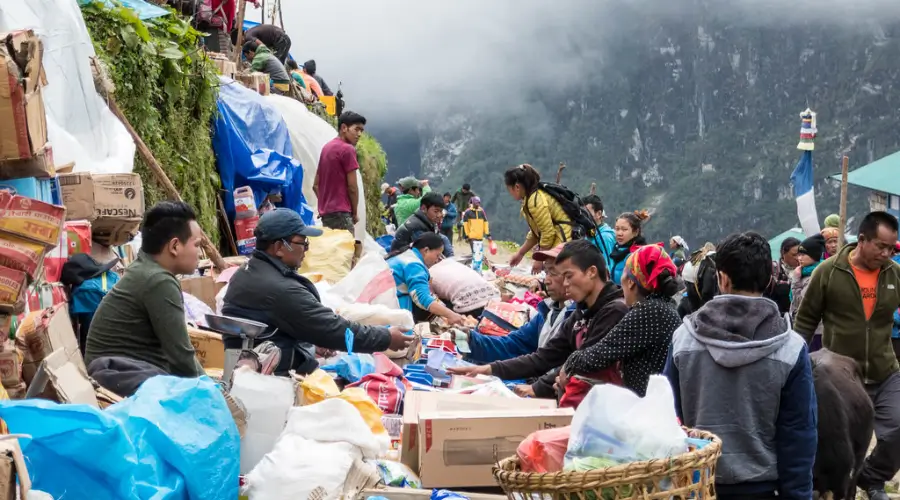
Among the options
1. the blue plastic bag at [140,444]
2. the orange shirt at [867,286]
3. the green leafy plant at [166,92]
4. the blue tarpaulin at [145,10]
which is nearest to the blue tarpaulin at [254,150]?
the green leafy plant at [166,92]

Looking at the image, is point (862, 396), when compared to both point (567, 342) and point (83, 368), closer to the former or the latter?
point (567, 342)

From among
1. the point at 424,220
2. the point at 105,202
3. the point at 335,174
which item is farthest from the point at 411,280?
the point at 105,202

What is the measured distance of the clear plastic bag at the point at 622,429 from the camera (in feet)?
9.49

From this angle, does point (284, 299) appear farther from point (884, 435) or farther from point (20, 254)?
point (884, 435)

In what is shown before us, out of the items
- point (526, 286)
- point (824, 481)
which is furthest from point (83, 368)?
point (526, 286)

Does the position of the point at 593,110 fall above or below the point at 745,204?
above

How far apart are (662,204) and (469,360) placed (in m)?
67.4

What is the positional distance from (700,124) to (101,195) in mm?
76640

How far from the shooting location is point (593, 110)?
79938mm

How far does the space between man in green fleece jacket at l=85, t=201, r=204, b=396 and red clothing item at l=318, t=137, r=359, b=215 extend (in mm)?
5273

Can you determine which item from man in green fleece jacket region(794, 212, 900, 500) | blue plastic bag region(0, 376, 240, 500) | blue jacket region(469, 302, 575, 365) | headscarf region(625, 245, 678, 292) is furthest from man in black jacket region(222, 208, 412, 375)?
man in green fleece jacket region(794, 212, 900, 500)

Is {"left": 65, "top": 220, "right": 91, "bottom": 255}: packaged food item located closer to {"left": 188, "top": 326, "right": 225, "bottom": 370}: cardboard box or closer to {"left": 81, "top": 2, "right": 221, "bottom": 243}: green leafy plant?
{"left": 188, "top": 326, "right": 225, "bottom": 370}: cardboard box

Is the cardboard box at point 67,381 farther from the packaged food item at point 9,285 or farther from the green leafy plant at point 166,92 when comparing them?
the green leafy plant at point 166,92

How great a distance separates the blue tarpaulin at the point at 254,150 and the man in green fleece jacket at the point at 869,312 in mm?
5524
